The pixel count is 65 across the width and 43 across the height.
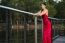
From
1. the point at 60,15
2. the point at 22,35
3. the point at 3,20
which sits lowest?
the point at 60,15

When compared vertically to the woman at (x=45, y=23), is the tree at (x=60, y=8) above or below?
below

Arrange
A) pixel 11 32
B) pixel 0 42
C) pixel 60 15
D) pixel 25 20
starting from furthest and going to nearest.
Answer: pixel 60 15
pixel 25 20
pixel 11 32
pixel 0 42

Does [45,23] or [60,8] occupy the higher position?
[45,23]

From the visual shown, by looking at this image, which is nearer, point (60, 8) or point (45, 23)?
point (45, 23)

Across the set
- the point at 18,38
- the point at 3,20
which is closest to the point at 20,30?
A: the point at 18,38

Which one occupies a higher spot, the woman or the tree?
the woman

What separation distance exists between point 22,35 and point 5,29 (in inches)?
70.4

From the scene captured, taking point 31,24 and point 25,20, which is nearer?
point 25,20

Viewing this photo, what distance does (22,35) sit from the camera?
7570 mm

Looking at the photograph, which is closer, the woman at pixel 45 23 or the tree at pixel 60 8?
the woman at pixel 45 23

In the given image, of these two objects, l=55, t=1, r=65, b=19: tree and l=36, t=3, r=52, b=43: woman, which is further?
l=55, t=1, r=65, b=19: tree

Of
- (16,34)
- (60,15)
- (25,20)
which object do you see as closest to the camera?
(16,34)

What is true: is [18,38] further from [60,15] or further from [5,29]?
[60,15]

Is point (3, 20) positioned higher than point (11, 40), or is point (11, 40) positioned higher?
point (3, 20)
